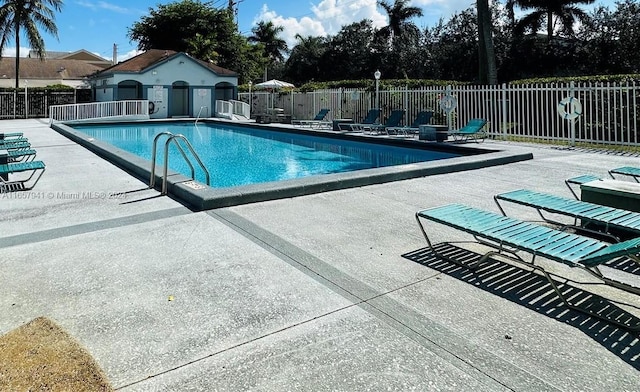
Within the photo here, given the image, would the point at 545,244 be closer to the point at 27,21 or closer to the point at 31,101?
the point at 31,101

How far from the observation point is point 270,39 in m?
56.6

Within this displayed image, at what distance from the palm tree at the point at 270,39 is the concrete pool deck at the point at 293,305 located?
54.3m

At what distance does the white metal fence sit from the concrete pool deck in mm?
8290

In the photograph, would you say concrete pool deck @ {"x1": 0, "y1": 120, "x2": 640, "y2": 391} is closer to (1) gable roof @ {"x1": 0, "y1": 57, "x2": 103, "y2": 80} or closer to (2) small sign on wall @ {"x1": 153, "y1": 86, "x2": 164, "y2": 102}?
(2) small sign on wall @ {"x1": 153, "y1": 86, "x2": 164, "y2": 102}

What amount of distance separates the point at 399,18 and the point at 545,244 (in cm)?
4348

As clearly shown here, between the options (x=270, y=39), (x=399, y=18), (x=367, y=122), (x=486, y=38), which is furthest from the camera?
(x=270, y=39)

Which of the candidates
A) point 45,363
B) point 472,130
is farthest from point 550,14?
point 45,363

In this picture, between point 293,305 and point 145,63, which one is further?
point 145,63

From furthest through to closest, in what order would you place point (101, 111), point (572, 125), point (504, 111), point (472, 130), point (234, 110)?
point (234, 110), point (101, 111), point (504, 111), point (472, 130), point (572, 125)

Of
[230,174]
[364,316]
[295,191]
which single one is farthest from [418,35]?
[364,316]

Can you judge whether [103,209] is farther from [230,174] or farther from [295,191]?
[230,174]

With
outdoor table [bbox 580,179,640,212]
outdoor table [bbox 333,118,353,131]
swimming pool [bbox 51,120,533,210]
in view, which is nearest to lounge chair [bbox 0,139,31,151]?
swimming pool [bbox 51,120,533,210]

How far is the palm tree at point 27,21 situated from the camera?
32875 millimetres

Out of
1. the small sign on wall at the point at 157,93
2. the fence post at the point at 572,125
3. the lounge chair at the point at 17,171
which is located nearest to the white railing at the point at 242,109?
the small sign on wall at the point at 157,93
